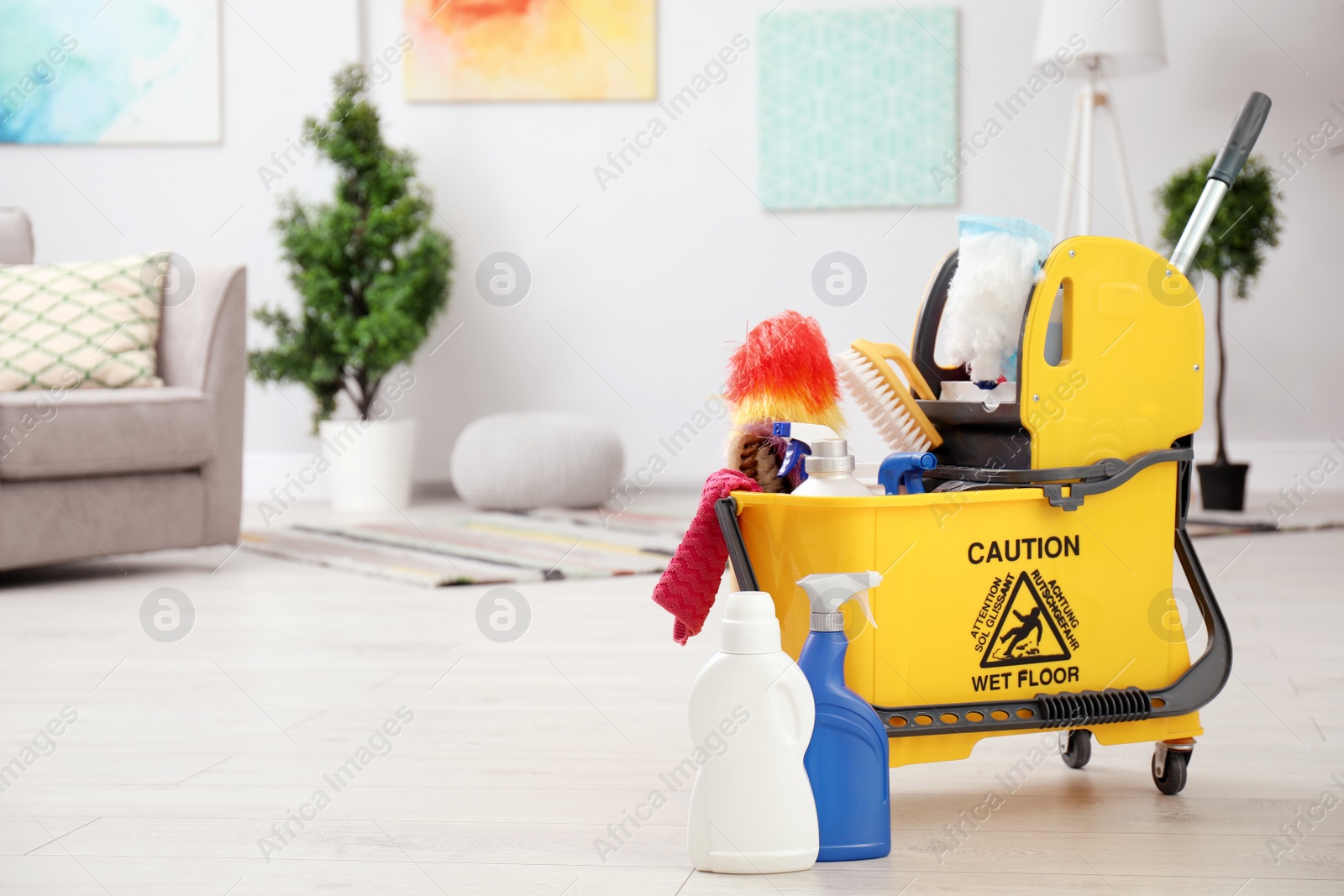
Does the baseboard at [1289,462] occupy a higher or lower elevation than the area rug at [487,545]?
higher

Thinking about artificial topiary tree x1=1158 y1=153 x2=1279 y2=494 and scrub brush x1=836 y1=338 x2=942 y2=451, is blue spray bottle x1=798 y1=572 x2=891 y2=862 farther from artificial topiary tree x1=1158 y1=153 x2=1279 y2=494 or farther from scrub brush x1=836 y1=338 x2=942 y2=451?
artificial topiary tree x1=1158 y1=153 x2=1279 y2=494

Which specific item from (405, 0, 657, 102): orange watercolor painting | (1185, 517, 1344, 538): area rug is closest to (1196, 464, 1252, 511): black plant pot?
(1185, 517, 1344, 538): area rug

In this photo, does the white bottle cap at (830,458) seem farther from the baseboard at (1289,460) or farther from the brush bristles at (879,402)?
the baseboard at (1289,460)

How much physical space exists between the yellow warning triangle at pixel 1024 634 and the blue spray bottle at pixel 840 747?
15 cm

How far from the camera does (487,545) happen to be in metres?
2.93

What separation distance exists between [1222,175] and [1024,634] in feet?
1.59

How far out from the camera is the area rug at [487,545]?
2529mm

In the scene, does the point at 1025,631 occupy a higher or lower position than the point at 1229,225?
lower

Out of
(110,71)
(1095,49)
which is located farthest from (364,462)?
(1095,49)

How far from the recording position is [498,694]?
156cm

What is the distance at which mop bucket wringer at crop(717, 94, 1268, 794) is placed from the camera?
40.9 inches

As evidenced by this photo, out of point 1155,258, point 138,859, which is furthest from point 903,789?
point 138,859

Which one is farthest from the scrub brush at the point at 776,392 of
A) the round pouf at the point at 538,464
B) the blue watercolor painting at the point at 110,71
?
the blue watercolor painting at the point at 110,71

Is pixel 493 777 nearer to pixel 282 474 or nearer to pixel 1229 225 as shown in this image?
pixel 1229 225
